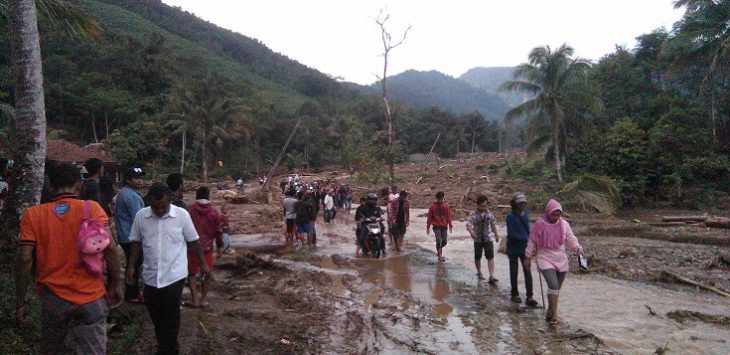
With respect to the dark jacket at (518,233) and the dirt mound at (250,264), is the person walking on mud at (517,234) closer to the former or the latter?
the dark jacket at (518,233)

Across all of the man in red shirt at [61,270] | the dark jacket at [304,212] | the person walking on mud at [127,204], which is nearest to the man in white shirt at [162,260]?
the man in red shirt at [61,270]

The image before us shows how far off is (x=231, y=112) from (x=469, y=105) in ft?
514

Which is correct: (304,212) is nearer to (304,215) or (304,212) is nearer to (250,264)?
(304,215)

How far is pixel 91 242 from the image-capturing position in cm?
331

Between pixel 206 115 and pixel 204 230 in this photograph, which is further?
pixel 206 115

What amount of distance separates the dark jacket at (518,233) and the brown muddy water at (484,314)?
829 millimetres

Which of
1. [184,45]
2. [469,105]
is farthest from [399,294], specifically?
[469,105]

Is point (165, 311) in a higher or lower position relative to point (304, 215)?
lower

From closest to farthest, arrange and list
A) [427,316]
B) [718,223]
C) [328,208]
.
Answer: [427,316]
[718,223]
[328,208]

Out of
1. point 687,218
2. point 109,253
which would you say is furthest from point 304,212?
point 687,218

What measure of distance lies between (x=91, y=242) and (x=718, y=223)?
21.5m

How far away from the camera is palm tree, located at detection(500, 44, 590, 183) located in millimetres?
29094


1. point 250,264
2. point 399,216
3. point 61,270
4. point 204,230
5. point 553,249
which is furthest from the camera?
point 399,216

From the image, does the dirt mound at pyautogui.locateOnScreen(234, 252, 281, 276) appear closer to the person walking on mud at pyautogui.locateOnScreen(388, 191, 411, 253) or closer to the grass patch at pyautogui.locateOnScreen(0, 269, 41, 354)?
the person walking on mud at pyautogui.locateOnScreen(388, 191, 411, 253)
